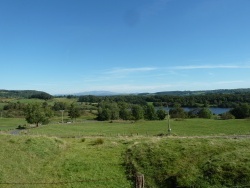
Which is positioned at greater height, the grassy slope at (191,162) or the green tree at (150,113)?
the grassy slope at (191,162)

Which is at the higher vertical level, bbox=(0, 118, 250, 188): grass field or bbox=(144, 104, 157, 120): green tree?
bbox=(0, 118, 250, 188): grass field

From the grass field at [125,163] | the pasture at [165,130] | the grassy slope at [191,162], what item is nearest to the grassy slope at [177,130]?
the pasture at [165,130]

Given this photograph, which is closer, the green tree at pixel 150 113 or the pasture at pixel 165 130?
→ the pasture at pixel 165 130

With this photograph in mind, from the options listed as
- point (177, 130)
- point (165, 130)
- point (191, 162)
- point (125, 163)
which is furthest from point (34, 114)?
point (191, 162)

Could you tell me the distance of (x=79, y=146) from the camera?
30.7m

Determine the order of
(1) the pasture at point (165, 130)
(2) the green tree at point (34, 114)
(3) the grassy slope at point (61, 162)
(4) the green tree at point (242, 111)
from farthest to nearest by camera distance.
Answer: (4) the green tree at point (242, 111), (2) the green tree at point (34, 114), (1) the pasture at point (165, 130), (3) the grassy slope at point (61, 162)

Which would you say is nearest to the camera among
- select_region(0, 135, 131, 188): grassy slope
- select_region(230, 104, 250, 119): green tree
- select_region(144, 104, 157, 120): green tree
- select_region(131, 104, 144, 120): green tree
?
select_region(0, 135, 131, 188): grassy slope

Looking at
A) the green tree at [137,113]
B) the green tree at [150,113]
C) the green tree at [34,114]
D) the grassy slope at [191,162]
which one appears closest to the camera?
the grassy slope at [191,162]

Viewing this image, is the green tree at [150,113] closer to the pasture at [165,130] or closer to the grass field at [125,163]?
the pasture at [165,130]

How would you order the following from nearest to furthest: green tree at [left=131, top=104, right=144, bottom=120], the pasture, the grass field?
the grass field → the pasture → green tree at [left=131, top=104, right=144, bottom=120]

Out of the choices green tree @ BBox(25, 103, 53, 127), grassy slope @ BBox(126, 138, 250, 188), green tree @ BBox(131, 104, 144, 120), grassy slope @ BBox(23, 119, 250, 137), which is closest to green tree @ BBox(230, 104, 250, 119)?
green tree @ BBox(131, 104, 144, 120)

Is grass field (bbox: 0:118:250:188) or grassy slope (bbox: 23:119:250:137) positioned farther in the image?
grassy slope (bbox: 23:119:250:137)

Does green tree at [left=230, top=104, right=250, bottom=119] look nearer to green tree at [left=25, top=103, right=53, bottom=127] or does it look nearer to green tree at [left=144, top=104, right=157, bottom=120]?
green tree at [left=144, top=104, right=157, bottom=120]

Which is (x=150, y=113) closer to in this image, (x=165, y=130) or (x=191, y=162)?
(x=165, y=130)
